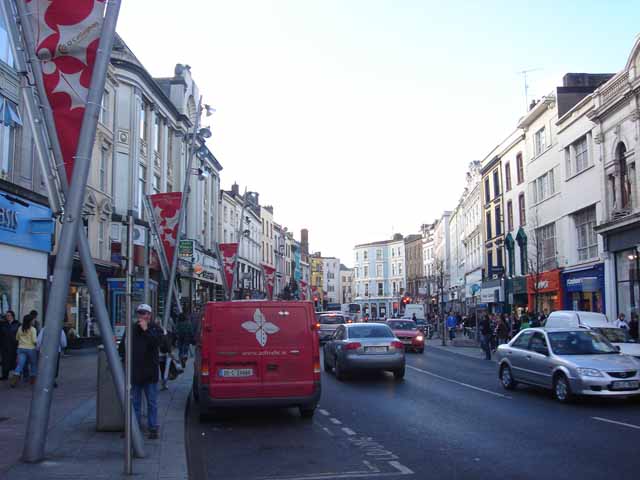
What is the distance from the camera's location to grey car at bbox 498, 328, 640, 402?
13.0 metres

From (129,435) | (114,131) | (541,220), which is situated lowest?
(129,435)

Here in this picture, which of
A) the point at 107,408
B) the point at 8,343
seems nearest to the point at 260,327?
the point at 107,408

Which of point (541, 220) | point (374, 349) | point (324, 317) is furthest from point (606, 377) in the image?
point (541, 220)

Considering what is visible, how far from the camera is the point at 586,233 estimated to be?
33.8 metres

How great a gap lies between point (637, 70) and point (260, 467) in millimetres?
24385

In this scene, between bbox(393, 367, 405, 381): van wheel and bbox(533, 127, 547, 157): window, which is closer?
bbox(393, 367, 405, 381): van wheel

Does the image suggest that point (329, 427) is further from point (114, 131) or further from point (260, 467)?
point (114, 131)

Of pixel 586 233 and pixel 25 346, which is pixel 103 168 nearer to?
pixel 25 346

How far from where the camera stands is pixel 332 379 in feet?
62.4

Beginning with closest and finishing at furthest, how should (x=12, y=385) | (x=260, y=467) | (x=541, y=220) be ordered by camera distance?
(x=260, y=467)
(x=12, y=385)
(x=541, y=220)

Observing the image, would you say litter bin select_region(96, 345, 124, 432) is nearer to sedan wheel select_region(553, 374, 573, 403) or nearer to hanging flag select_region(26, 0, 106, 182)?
hanging flag select_region(26, 0, 106, 182)

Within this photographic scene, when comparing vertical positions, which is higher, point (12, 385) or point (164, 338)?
point (164, 338)

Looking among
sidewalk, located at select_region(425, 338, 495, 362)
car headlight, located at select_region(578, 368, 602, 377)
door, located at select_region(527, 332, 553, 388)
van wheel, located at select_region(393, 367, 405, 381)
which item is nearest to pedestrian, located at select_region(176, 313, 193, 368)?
van wheel, located at select_region(393, 367, 405, 381)

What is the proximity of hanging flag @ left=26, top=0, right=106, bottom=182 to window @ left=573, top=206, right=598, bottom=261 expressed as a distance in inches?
1116
